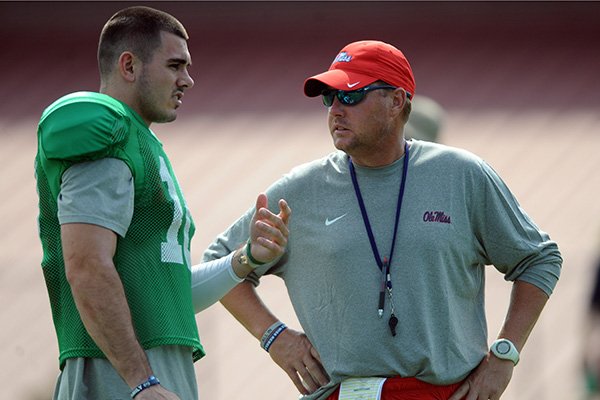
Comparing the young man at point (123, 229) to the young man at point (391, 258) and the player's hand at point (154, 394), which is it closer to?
the player's hand at point (154, 394)

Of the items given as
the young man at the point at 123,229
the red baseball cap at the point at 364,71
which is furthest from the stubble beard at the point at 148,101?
the red baseball cap at the point at 364,71

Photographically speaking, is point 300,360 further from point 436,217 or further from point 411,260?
point 436,217

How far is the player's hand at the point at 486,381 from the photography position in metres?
4.14

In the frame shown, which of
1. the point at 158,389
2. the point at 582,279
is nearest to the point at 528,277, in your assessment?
the point at 158,389

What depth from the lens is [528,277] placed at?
4.30m

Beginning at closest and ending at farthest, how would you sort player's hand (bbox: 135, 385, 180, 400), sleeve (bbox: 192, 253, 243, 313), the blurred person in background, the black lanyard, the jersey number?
player's hand (bbox: 135, 385, 180, 400)
the jersey number
sleeve (bbox: 192, 253, 243, 313)
the black lanyard
the blurred person in background

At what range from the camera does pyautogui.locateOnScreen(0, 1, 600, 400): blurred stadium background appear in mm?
8188

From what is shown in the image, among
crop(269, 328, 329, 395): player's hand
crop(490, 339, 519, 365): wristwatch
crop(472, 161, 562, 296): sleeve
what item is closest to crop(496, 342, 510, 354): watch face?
crop(490, 339, 519, 365): wristwatch

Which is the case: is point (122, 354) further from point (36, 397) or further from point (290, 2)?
point (290, 2)

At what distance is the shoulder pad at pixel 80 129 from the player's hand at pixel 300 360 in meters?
1.25

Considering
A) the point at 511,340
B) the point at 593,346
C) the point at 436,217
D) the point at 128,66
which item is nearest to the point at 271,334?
the point at 436,217

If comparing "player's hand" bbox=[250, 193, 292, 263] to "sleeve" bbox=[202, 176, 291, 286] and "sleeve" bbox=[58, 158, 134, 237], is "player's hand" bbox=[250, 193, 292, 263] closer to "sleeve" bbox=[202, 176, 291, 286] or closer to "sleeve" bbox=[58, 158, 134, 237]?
"sleeve" bbox=[58, 158, 134, 237]

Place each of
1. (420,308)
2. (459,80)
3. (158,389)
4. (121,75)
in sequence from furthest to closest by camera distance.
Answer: (459,80)
(420,308)
(121,75)
(158,389)

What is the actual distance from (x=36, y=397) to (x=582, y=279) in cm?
347
